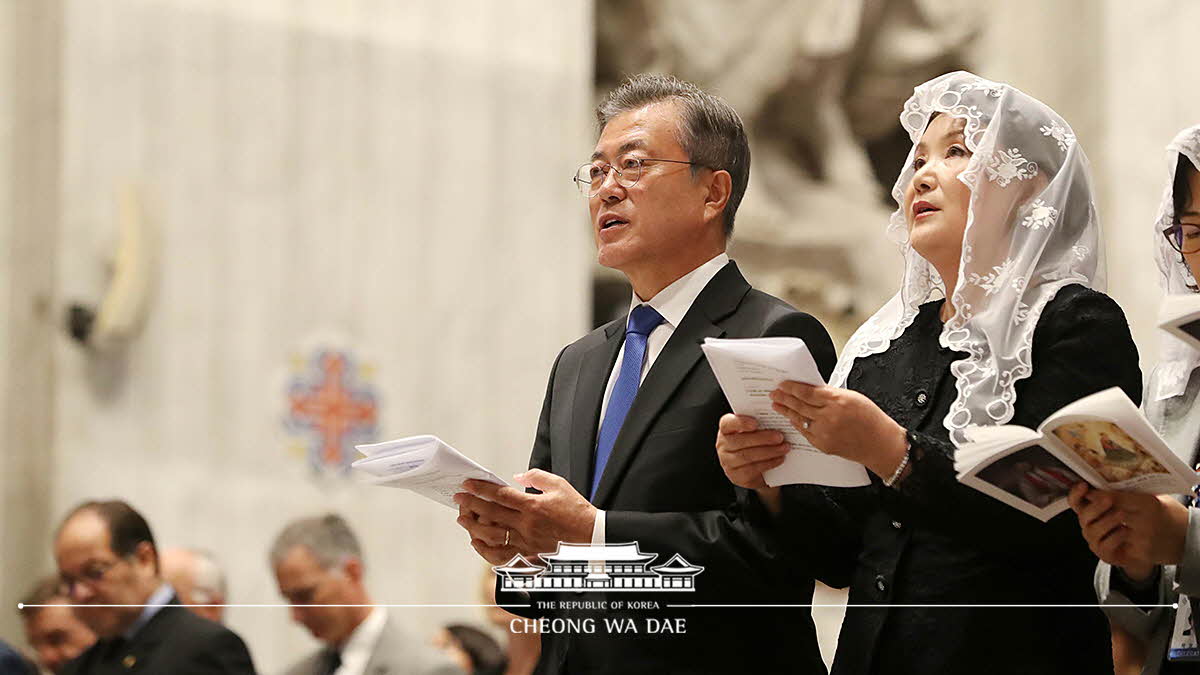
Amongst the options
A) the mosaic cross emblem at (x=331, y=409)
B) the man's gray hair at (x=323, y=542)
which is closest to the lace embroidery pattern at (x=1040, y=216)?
the man's gray hair at (x=323, y=542)

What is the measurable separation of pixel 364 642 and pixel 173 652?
0.55 metres

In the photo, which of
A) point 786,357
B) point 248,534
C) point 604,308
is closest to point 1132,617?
point 786,357

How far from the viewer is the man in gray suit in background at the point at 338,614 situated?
432 cm

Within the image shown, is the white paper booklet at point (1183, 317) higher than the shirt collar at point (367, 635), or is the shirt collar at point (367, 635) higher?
the white paper booklet at point (1183, 317)

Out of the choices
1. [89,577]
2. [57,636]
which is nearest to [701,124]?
[57,636]

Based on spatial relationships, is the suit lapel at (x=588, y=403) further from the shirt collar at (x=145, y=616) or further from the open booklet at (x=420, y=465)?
the shirt collar at (x=145, y=616)

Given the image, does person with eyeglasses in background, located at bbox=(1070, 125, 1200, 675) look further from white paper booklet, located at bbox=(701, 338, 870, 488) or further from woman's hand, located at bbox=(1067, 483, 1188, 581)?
white paper booklet, located at bbox=(701, 338, 870, 488)

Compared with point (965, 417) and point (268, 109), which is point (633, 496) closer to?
point (965, 417)

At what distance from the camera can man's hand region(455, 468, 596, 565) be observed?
3248mm

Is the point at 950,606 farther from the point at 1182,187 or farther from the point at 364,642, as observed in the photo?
the point at 364,642

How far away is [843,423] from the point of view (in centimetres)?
289

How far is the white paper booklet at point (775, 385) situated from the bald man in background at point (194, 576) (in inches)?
144

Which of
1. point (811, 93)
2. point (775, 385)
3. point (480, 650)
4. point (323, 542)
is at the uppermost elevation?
point (811, 93)

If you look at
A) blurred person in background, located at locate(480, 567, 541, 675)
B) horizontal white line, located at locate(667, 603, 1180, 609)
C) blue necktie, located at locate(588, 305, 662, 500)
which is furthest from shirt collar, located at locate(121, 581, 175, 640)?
horizontal white line, located at locate(667, 603, 1180, 609)
